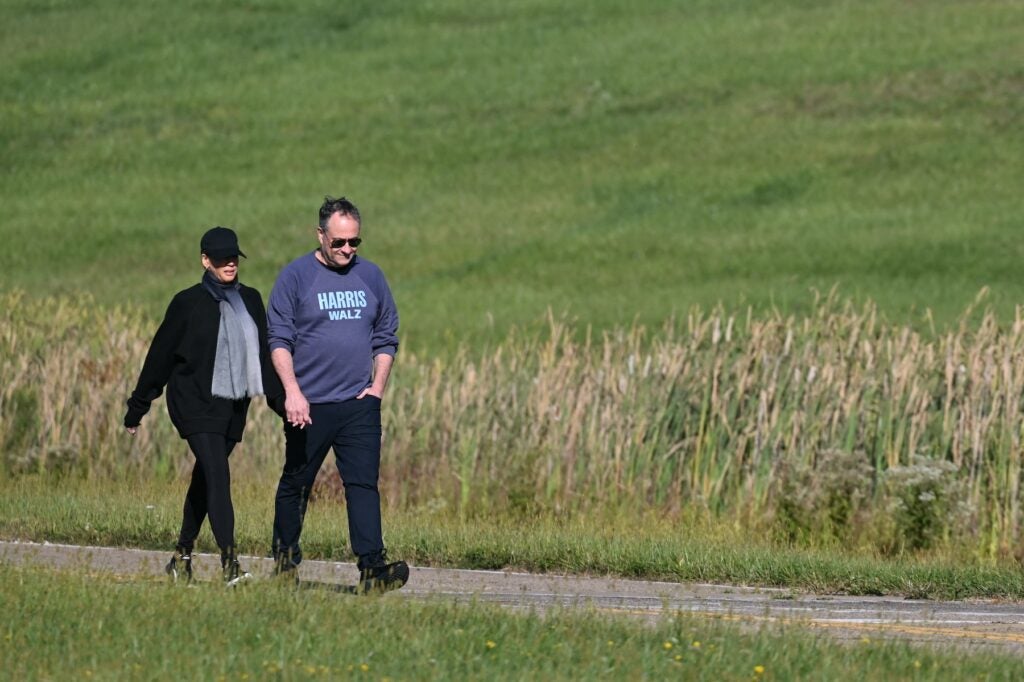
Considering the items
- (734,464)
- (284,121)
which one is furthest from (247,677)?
(284,121)

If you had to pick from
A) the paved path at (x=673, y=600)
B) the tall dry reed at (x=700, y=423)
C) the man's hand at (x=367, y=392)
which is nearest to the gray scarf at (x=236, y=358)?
the man's hand at (x=367, y=392)

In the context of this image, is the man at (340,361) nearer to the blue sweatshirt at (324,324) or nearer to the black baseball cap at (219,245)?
the blue sweatshirt at (324,324)

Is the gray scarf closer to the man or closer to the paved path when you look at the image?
the man

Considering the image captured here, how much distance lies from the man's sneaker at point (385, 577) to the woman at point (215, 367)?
72cm

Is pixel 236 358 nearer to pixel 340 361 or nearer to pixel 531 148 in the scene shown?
pixel 340 361

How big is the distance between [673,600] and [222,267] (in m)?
2.96

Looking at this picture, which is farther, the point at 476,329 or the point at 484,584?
the point at 476,329

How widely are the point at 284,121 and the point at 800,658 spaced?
36.3 m

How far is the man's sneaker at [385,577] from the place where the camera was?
10.1 meters

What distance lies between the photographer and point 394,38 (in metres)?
49.1

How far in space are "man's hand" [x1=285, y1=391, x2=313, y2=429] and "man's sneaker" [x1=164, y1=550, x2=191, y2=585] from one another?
1.03m

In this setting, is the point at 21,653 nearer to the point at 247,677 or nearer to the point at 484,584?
the point at 247,677

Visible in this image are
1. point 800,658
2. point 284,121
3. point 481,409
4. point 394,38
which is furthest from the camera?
point 394,38

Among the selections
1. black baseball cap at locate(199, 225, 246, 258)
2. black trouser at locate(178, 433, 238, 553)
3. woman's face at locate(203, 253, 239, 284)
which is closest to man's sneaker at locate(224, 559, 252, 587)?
black trouser at locate(178, 433, 238, 553)
